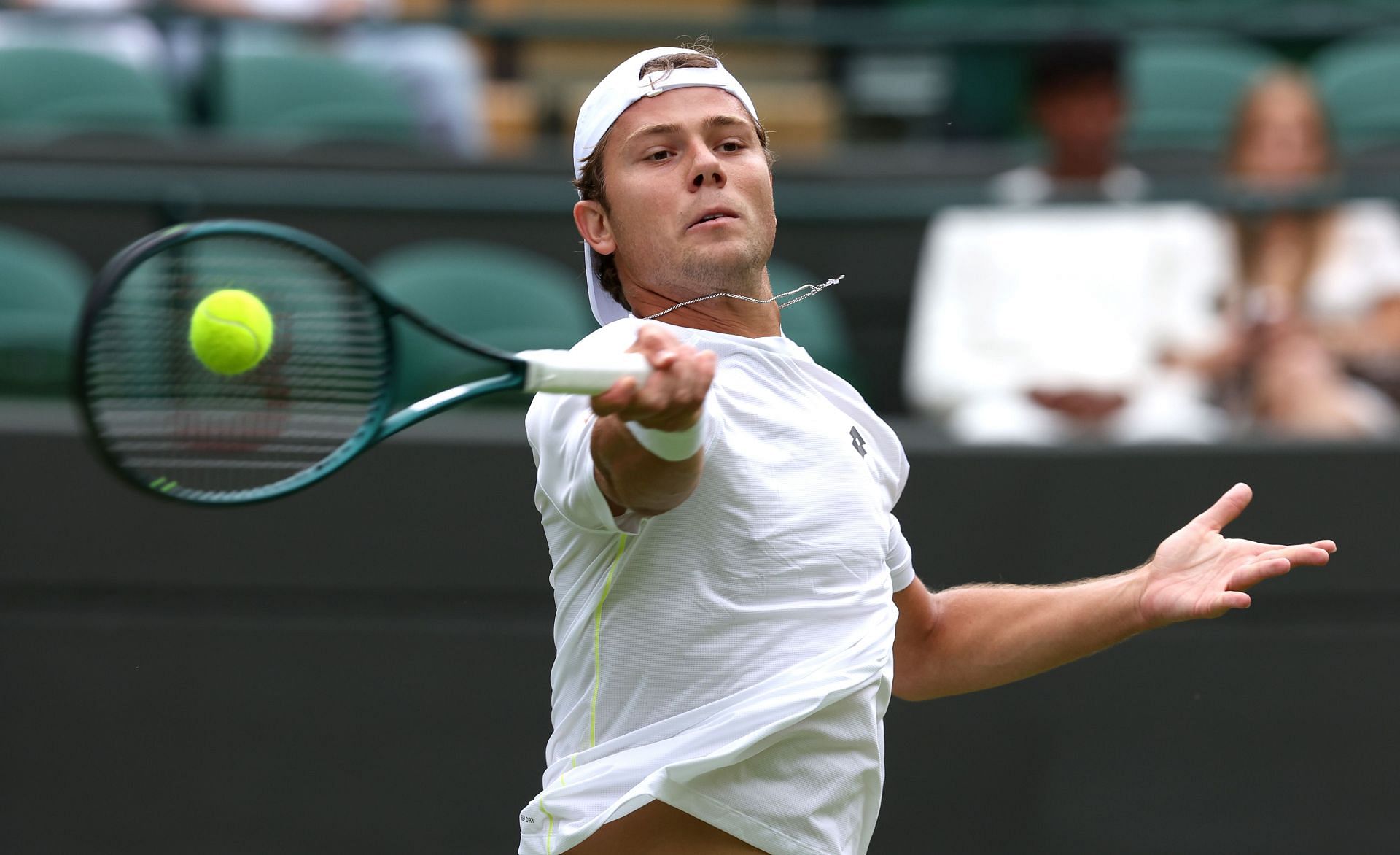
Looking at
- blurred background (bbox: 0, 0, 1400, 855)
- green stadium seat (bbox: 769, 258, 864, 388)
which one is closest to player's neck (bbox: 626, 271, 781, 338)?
blurred background (bbox: 0, 0, 1400, 855)

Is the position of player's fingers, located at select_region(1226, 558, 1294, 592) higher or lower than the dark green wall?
higher

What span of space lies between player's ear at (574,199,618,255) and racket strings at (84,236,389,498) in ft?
1.06

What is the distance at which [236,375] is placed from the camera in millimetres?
2123

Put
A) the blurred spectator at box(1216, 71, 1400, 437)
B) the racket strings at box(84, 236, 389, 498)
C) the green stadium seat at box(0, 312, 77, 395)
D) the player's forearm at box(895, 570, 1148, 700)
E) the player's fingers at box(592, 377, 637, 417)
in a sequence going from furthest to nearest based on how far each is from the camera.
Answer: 1. the blurred spectator at box(1216, 71, 1400, 437)
2. the green stadium seat at box(0, 312, 77, 395)
3. the player's forearm at box(895, 570, 1148, 700)
4. the racket strings at box(84, 236, 389, 498)
5. the player's fingers at box(592, 377, 637, 417)

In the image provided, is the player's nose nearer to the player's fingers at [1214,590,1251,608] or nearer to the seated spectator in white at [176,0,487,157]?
the player's fingers at [1214,590,1251,608]

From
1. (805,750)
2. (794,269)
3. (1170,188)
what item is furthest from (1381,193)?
(805,750)

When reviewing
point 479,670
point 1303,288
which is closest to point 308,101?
point 479,670

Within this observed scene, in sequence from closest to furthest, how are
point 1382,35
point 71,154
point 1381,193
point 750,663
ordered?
1. point 750,663
2. point 1381,193
3. point 71,154
4. point 1382,35

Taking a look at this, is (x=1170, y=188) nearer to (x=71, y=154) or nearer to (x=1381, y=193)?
(x=1381, y=193)

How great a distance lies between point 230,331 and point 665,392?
55 cm

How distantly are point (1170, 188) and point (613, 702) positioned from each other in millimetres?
3222

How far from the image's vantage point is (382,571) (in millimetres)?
3928

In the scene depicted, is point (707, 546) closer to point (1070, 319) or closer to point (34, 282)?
point (1070, 319)

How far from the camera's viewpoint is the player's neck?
2.15 meters
